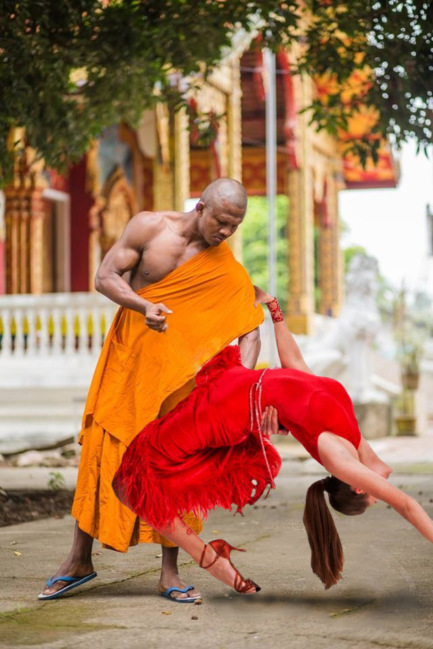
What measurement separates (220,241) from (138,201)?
634 inches

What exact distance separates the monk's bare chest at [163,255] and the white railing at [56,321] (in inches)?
376

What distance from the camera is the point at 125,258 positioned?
4.65m

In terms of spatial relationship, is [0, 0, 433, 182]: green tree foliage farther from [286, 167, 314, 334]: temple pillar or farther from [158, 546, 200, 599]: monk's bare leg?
[286, 167, 314, 334]: temple pillar

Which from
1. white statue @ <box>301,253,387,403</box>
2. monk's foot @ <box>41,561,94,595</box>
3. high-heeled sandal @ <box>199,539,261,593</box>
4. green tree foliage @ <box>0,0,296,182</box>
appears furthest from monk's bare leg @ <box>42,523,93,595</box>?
white statue @ <box>301,253,387,403</box>

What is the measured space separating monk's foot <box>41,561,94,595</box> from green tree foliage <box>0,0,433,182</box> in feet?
13.9

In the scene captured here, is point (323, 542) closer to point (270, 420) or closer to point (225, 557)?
point (225, 557)

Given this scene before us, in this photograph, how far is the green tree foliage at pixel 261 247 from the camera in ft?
204

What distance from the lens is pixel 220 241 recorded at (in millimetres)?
4609

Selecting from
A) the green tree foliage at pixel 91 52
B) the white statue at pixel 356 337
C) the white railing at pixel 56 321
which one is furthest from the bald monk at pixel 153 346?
the white statue at pixel 356 337

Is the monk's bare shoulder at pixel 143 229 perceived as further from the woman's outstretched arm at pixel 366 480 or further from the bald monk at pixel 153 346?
the woman's outstretched arm at pixel 366 480

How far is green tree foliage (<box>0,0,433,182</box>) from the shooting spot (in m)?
8.12

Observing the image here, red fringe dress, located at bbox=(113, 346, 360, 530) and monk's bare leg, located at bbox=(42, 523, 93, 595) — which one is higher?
red fringe dress, located at bbox=(113, 346, 360, 530)

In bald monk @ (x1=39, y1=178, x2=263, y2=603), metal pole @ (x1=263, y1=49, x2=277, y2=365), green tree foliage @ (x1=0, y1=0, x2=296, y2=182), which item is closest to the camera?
bald monk @ (x1=39, y1=178, x2=263, y2=603)

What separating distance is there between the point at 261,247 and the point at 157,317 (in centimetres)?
6205
